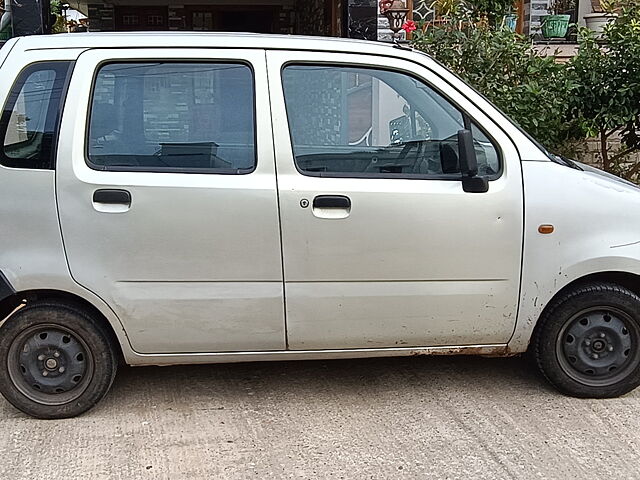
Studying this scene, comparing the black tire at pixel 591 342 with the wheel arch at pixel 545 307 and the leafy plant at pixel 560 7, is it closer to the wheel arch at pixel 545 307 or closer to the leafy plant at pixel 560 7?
the wheel arch at pixel 545 307

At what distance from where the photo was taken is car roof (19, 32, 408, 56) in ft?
12.0

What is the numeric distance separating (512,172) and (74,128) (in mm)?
2203

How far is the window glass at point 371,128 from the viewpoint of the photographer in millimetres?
3740

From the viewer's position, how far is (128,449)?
354 cm

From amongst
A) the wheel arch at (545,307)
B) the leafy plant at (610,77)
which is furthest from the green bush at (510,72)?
the wheel arch at (545,307)

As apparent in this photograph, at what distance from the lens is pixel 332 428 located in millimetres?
3742

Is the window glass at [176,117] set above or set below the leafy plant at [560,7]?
below

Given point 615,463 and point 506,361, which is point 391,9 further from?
point 615,463

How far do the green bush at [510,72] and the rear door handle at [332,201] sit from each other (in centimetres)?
312

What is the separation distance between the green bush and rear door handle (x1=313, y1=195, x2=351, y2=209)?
3.12 metres

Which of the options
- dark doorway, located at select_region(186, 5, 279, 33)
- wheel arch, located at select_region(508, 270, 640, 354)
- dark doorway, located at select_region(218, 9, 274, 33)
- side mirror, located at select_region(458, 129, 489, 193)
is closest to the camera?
side mirror, located at select_region(458, 129, 489, 193)

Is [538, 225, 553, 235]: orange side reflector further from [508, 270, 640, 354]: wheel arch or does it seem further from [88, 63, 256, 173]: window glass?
[88, 63, 256, 173]: window glass

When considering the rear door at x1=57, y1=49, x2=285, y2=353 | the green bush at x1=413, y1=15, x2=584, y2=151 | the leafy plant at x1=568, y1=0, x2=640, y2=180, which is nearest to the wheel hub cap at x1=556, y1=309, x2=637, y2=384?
the rear door at x1=57, y1=49, x2=285, y2=353

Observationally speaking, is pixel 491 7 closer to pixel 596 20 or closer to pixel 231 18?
pixel 596 20
